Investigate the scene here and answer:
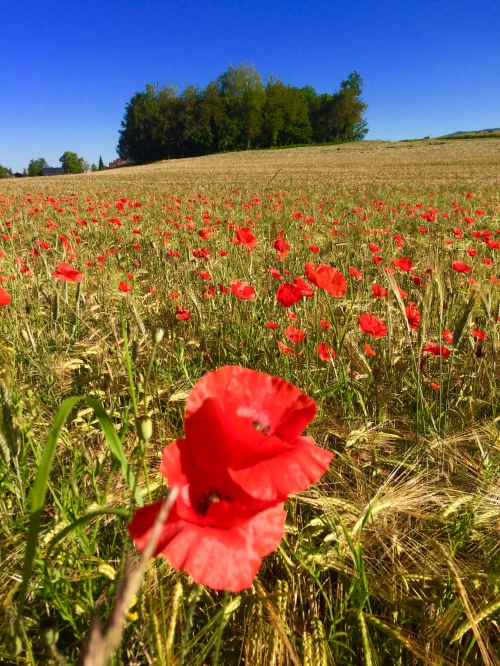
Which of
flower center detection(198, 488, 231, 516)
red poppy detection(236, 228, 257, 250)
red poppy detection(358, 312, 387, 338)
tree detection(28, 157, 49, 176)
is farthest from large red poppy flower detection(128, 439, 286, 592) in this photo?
tree detection(28, 157, 49, 176)

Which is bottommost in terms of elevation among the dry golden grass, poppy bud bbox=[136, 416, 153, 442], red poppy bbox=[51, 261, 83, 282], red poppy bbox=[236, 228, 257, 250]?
poppy bud bbox=[136, 416, 153, 442]

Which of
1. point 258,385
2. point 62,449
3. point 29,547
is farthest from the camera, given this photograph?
point 62,449

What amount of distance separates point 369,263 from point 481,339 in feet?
6.15

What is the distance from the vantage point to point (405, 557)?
45.8 inches

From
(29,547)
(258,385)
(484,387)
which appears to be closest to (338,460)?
(484,387)

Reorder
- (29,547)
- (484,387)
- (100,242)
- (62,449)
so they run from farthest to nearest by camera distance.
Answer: (100,242)
(484,387)
(62,449)
(29,547)

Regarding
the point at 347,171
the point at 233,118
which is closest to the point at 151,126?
the point at 233,118

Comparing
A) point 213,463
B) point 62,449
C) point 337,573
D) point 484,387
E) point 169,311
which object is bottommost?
point 337,573

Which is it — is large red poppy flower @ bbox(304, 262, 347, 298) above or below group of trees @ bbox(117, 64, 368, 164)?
below

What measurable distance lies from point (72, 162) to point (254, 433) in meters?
84.4

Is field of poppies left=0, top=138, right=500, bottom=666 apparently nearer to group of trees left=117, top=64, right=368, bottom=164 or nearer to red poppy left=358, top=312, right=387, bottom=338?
red poppy left=358, top=312, right=387, bottom=338

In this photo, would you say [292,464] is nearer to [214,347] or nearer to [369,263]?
[214,347]

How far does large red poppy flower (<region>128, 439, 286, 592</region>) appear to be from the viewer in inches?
19.8

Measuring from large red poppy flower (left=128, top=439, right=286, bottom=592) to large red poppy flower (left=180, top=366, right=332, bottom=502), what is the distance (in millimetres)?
31
